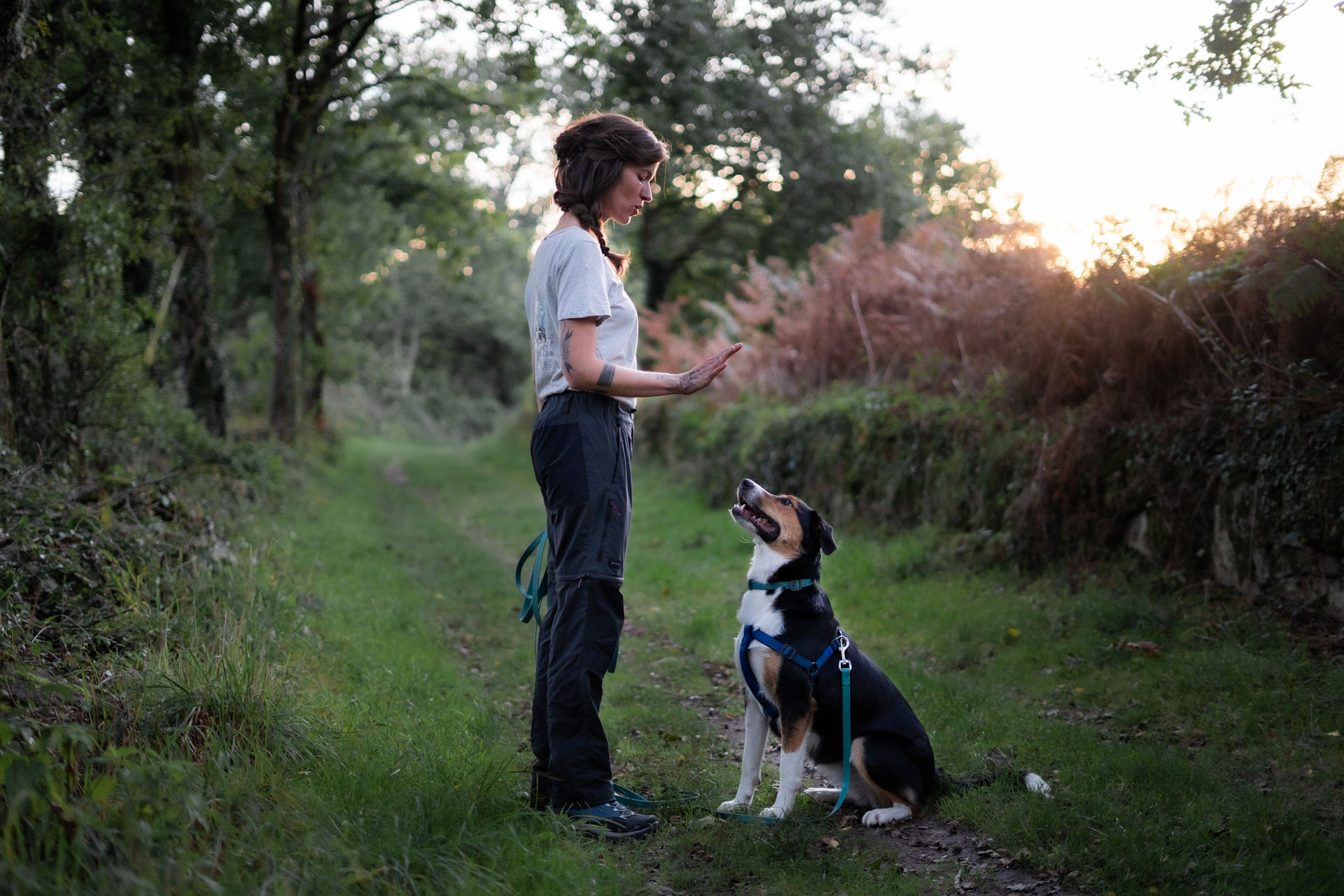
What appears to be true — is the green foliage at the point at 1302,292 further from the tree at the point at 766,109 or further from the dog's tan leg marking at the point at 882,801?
the tree at the point at 766,109

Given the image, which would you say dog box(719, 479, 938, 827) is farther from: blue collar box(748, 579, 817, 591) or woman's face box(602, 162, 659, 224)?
woman's face box(602, 162, 659, 224)

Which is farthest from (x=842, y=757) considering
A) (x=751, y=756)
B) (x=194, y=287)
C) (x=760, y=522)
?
(x=194, y=287)

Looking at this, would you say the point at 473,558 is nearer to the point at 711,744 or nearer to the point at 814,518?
the point at 711,744

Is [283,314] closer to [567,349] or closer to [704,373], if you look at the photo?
[567,349]

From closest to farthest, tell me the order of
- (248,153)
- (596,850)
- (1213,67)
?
(596,850) → (1213,67) → (248,153)

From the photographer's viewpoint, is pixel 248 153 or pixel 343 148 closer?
pixel 248 153

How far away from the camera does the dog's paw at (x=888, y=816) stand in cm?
406

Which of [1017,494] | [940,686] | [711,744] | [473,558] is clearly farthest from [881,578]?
[473,558]

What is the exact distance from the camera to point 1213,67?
576 centimetres

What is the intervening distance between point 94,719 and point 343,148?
18339 mm

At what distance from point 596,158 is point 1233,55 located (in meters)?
4.37

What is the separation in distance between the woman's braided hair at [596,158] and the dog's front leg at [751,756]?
2.18m

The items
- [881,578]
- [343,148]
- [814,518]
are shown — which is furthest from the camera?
[343,148]

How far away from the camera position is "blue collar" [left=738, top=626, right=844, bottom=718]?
4129 mm
